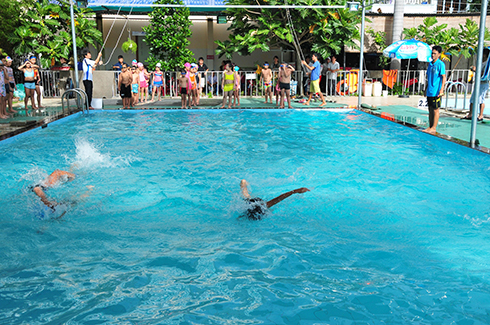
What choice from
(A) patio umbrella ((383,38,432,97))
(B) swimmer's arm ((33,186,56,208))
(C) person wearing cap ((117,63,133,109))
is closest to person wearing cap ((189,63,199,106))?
(C) person wearing cap ((117,63,133,109))

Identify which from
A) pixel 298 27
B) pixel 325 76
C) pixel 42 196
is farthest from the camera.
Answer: pixel 325 76

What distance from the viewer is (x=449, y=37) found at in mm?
20891

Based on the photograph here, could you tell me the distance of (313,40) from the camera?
2077cm

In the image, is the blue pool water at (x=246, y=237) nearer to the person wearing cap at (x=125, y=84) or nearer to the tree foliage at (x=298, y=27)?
the person wearing cap at (x=125, y=84)

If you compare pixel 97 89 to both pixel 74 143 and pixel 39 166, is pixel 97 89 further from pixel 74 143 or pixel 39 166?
pixel 39 166

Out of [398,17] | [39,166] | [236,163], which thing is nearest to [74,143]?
[39,166]

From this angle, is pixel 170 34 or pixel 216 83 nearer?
pixel 170 34

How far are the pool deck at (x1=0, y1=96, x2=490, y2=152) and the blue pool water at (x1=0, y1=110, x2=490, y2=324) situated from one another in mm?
950

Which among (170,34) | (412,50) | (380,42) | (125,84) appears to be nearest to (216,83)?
(170,34)

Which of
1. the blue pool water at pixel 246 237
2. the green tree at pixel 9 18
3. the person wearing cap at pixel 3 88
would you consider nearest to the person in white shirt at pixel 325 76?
the blue pool water at pixel 246 237

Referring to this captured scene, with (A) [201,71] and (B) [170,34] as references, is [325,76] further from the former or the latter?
(B) [170,34]

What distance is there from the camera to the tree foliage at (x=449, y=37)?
68.6ft

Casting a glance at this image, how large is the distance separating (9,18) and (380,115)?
17099mm

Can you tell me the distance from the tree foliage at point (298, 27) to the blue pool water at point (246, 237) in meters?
11.0
